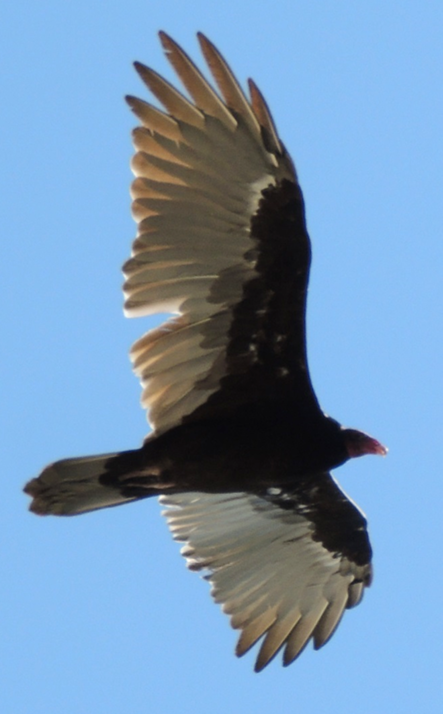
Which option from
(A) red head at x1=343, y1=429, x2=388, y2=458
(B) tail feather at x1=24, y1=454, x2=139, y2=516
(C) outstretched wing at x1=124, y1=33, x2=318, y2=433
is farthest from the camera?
(A) red head at x1=343, y1=429, x2=388, y2=458

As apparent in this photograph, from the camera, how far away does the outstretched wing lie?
23.3ft

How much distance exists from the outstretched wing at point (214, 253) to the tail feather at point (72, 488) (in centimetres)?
46

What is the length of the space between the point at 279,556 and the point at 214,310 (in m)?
2.25

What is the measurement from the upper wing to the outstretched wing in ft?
4.32

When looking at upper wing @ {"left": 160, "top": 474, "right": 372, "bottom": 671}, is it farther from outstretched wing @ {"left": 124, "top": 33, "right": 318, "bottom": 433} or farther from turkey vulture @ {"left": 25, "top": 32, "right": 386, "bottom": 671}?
outstretched wing @ {"left": 124, "top": 33, "right": 318, "bottom": 433}

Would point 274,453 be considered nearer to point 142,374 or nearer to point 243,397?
point 243,397

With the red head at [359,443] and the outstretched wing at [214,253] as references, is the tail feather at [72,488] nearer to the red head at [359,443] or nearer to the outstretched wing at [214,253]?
the outstretched wing at [214,253]

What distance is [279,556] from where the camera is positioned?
9.09 metres

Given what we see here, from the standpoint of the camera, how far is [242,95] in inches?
277

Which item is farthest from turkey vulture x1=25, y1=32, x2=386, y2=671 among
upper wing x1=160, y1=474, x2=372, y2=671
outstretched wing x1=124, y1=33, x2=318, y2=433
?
upper wing x1=160, y1=474, x2=372, y2=671

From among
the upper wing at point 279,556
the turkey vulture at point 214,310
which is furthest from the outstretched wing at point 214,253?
the upper wing at point 279,556

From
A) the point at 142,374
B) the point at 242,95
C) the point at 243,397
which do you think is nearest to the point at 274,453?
the point at 243,397

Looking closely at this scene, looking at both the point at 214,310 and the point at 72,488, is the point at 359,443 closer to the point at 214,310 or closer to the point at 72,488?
the point at 214,310

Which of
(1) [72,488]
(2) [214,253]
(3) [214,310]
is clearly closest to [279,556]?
(1) [72,488]
